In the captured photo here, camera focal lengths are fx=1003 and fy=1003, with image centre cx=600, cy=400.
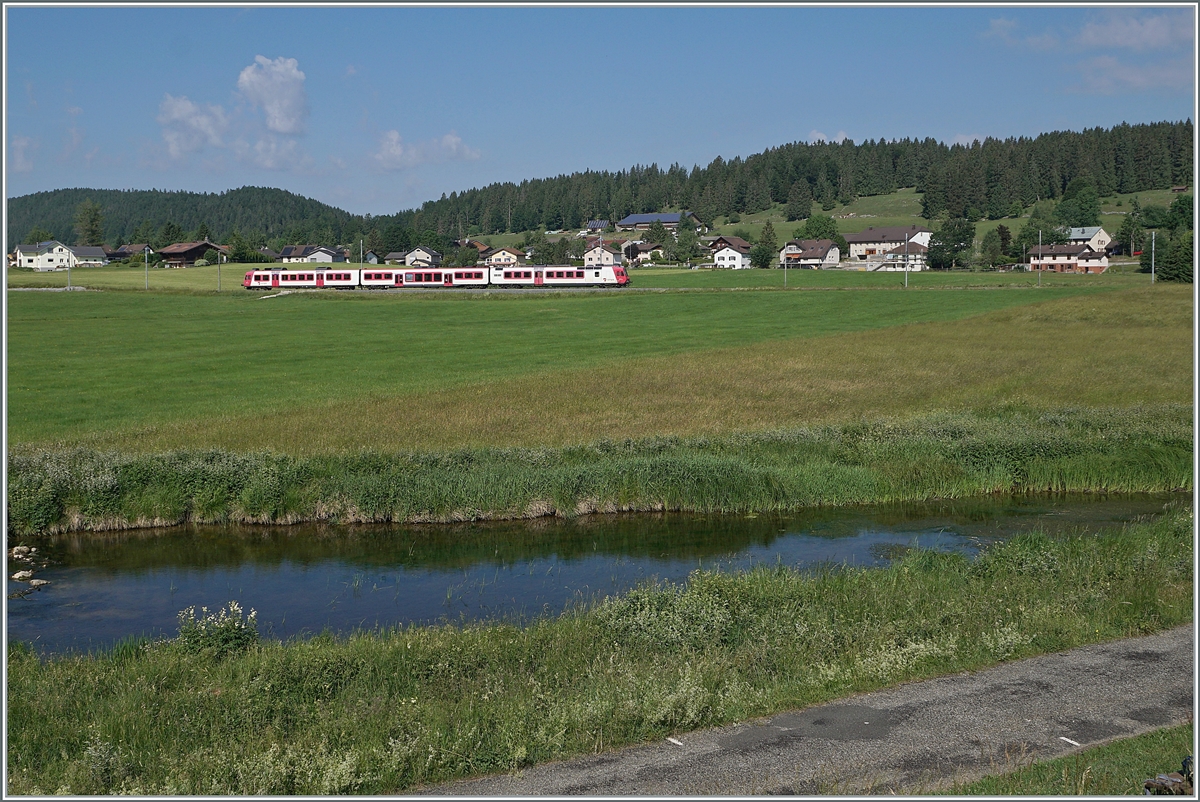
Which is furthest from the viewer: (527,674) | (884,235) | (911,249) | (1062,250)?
(884,235)

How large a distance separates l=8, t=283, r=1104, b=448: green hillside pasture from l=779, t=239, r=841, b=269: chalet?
87271mm

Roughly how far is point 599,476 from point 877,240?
176894mm

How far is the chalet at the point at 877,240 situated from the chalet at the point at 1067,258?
111 feet

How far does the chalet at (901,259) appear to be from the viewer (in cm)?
16029

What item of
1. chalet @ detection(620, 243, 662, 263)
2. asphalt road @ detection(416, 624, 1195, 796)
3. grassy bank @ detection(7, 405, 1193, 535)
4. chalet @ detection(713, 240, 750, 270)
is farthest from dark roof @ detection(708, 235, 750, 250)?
asphalt road @ detection(416, 624, 1195, 796)

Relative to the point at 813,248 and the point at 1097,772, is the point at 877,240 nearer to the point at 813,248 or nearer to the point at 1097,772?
the point at 813,248

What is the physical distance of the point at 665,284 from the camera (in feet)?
373

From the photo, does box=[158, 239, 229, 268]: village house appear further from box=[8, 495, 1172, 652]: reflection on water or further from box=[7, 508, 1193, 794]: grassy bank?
box=[7, 508, 1193, 794]: grassy bank

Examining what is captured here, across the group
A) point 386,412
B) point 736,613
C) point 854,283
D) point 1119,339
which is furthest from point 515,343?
point 854,283

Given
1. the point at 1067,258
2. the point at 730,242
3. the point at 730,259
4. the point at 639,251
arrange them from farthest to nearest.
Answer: the point at 639,251, the point at 730,242, the point at 730,259, the point at 1067,258

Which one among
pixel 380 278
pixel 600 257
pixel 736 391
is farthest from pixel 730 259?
pixel 736 391

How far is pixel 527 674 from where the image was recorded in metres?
14.2

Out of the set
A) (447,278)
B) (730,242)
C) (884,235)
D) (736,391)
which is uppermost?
(884,235)

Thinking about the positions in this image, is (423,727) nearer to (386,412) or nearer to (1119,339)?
(386,412)
